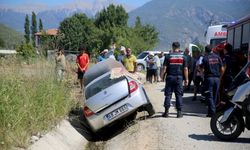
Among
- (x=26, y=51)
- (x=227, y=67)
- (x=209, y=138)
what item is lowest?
(x=209, y=138)

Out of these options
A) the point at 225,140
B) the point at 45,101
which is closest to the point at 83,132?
the point at 45,101

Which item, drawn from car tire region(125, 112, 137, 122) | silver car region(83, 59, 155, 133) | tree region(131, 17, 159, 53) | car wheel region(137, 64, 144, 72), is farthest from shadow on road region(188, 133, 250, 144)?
tree region(131, 17, 159, 53)

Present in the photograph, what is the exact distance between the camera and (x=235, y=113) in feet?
28.3

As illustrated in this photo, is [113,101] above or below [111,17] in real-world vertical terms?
below

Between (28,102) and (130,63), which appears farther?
(130,63)

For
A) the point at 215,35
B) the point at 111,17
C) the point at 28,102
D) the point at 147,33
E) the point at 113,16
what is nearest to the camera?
the point at 28,102

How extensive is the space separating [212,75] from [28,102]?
454 centimetres

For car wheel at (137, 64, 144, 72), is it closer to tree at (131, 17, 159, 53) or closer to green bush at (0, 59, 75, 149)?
green bush at (0, 59, 75, 149)

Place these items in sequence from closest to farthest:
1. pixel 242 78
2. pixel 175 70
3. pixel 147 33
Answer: pixel 242 78, pixel 175 70, pixel 147 33

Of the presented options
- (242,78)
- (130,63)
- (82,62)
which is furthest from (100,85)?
(82,62)

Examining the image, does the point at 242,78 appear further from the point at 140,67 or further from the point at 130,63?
the point at 140,67

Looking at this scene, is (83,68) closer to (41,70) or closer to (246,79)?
(41,70)

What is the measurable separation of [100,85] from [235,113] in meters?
3.57

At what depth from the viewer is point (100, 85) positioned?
11.0m
